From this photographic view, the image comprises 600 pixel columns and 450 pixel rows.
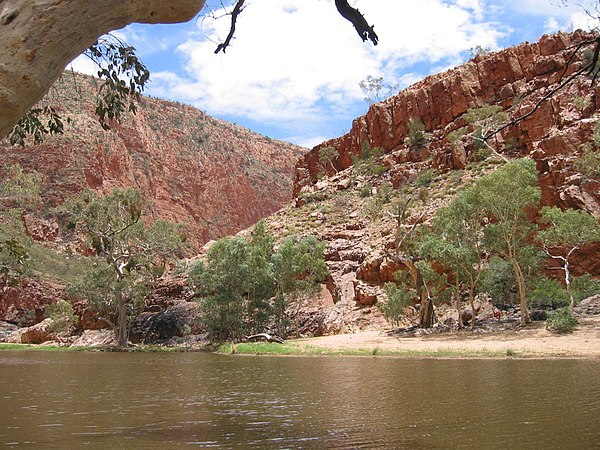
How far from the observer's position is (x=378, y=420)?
736 centimetres

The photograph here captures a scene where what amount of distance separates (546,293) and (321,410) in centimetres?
1993

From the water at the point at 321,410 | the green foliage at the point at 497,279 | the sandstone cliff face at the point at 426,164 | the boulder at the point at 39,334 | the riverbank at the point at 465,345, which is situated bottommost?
the water at the point at 321,410

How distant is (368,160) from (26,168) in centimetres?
4236

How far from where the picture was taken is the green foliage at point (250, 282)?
32.4m

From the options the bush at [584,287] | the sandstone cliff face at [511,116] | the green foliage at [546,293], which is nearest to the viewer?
the bush at [584,287]

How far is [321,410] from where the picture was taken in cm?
845

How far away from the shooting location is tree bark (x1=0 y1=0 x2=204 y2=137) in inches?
102

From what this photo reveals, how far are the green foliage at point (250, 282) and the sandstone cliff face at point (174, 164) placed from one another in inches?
→ 1750

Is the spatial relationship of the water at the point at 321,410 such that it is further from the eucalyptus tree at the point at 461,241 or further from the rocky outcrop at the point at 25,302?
the rocky outcrop at the point at 25,302

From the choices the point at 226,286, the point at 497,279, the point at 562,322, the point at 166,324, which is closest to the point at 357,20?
the point at 562,322

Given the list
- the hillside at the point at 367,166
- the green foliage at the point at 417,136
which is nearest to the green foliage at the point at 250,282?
the hillside at the point at 367,166

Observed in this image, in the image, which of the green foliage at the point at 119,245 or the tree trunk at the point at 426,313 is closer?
the tree trunk at the point at 426,313

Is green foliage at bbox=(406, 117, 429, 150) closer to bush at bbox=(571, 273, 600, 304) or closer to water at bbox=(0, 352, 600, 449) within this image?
bush at bbox=(571, 273, 600, 304)

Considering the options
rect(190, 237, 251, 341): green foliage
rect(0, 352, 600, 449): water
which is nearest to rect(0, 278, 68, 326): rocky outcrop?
rect(190, 237, 251, 341): green foliage
